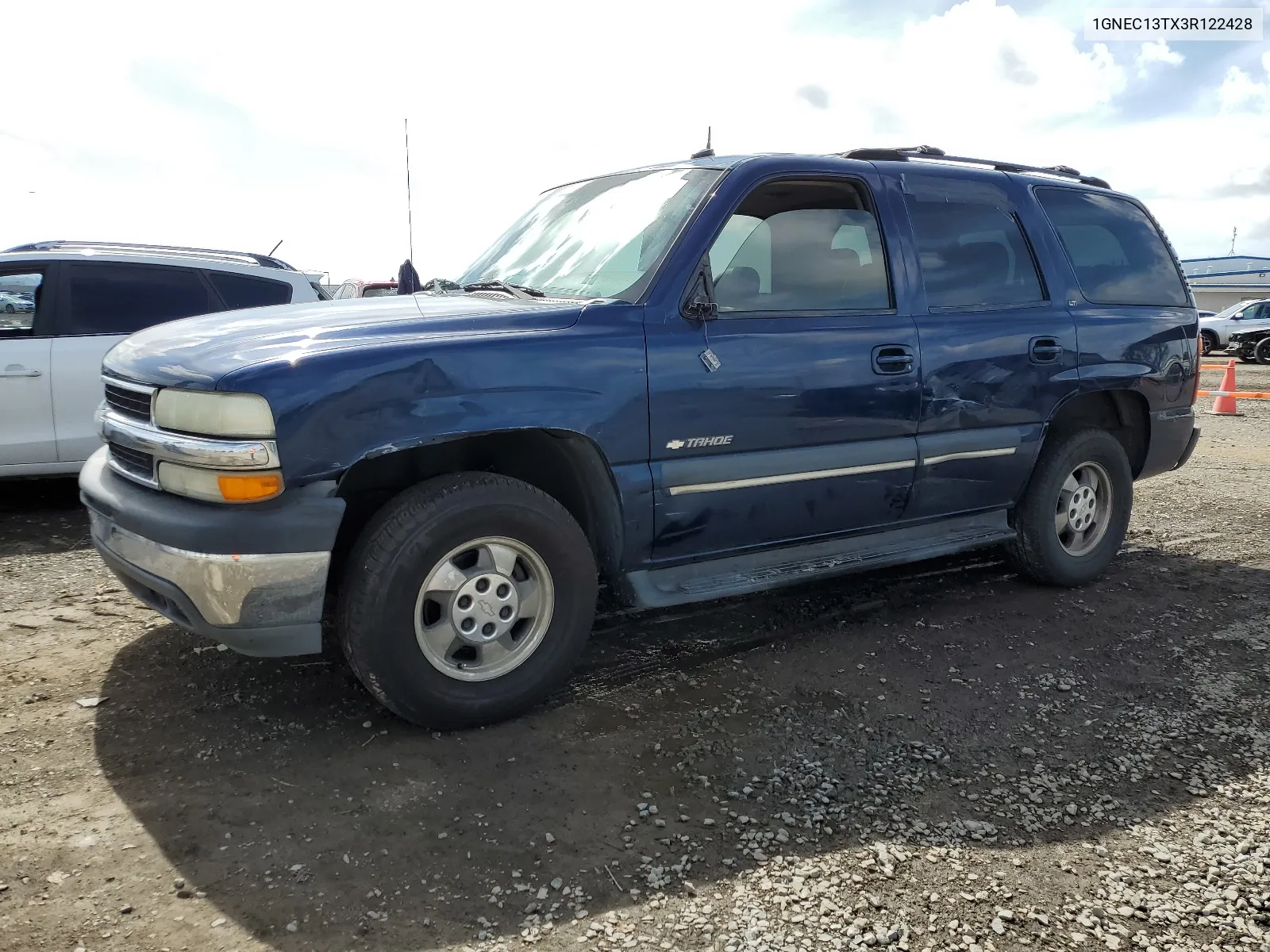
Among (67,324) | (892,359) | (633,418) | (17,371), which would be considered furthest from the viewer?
(67,324)

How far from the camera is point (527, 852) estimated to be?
2.61 m

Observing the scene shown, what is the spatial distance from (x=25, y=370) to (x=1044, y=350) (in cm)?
589

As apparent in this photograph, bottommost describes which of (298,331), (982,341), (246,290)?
(982,341)

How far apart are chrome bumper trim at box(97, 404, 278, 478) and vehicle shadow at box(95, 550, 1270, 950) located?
0.95 meters

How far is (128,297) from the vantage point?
21.0ft

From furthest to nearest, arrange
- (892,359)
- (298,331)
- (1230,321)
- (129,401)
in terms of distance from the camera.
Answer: (1230,321)
(892,359)
(129,401)
(298,331)

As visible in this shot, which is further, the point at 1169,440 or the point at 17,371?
the point at 17,371

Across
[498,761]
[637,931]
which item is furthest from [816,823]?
[498,761]

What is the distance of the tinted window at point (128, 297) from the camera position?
6238 millimetres

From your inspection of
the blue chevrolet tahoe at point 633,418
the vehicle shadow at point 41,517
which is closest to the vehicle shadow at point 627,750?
the blue chevrolet tahoe at point 633,418

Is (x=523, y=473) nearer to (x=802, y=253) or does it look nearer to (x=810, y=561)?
(x=810, y=561)

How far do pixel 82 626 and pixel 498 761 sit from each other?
2247 millimetres

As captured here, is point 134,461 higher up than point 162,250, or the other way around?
point 162,250

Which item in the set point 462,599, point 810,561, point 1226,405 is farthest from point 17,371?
point 1226,405
